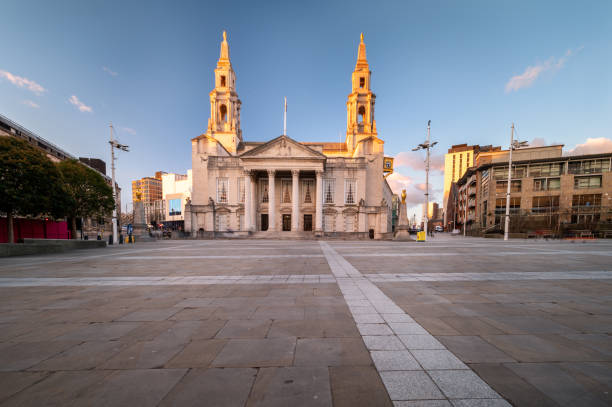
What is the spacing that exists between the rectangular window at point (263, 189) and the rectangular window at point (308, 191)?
6.79 m

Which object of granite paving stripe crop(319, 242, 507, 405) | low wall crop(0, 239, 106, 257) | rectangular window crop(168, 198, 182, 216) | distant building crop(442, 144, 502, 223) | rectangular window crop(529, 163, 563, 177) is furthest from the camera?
distant building crop(442, 144, 502, 223)

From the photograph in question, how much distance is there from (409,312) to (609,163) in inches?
2375

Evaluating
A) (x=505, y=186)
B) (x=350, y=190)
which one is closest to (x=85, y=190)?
(x=350, y=190)

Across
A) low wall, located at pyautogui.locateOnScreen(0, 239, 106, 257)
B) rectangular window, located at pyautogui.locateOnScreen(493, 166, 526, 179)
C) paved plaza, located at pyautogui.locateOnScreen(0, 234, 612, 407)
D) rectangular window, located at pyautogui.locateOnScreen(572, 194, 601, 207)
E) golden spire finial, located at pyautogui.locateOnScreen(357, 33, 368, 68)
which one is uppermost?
golden spire finial, located at pyautogui.locateOnScreen(357, 33, 368, 68)

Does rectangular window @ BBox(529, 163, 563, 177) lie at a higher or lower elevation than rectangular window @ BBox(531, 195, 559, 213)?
higher

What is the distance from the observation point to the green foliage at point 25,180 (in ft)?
48.9

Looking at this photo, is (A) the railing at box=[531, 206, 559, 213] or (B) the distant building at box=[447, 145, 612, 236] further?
(A) the railing at box=[531, 206, 559, 213]

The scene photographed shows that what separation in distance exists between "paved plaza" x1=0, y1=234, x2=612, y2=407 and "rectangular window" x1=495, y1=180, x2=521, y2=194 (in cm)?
4657

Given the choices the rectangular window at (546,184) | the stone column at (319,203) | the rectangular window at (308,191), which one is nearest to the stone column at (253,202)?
the rectangular window at (308,191)

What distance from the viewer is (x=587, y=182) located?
38344mm

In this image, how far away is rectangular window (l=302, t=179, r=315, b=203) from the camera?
39.8 m

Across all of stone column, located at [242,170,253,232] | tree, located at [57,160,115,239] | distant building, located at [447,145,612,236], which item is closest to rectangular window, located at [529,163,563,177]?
distant building, located at [447,145,612,236]

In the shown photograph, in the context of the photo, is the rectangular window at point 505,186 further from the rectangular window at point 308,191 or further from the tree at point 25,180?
the tree at point 25,180

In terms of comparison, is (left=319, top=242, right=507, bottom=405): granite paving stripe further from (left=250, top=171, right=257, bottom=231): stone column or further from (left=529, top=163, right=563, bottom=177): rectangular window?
(left=529, top=163, right=563, bottom=177): rectangular window
